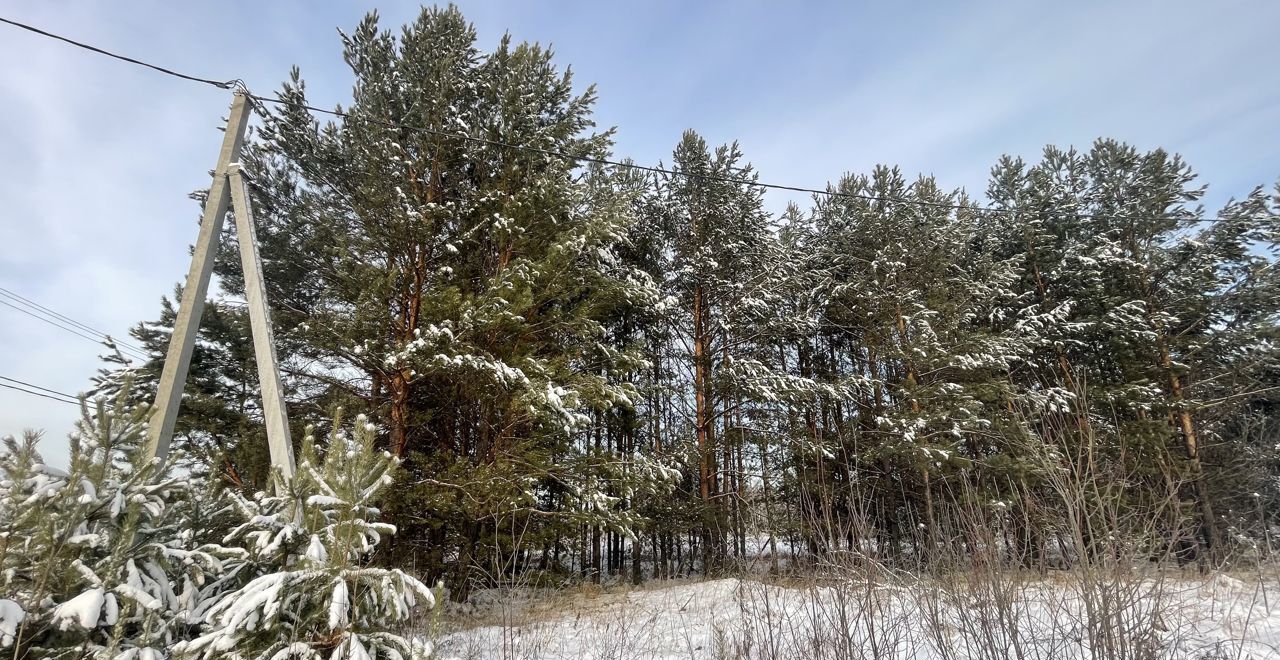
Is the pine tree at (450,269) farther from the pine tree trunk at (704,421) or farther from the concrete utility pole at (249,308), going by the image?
the pine tree trunk at (704,421)

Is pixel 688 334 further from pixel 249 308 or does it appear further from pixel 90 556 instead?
pixel 90 556

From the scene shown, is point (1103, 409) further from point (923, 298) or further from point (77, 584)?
point (77, 584)

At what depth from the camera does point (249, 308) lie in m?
4.49

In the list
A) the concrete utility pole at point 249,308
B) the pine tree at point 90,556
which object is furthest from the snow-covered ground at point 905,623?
the concrete utility pole at point 249,308

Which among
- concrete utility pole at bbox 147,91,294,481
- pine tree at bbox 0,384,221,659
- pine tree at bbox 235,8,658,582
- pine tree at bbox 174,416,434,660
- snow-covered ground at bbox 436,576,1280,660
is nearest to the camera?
pine tree at bbox 0,384,221,659

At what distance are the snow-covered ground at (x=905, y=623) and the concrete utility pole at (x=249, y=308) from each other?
2208 mm

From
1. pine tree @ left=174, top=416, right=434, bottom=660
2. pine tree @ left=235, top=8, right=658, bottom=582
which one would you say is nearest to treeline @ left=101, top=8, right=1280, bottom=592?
pine tree @ left=235, top=8, right=658, bottom=582

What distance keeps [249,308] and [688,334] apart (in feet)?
30.5

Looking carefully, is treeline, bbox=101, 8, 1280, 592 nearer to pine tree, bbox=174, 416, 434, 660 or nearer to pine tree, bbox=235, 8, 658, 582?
pine tree, bbox=235, 8, 658, 582

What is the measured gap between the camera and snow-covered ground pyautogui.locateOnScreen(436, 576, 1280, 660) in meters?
2.69

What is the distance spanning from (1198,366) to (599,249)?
14.5 metres

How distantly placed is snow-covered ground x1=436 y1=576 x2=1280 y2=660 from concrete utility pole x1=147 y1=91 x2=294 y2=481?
221 centimetres

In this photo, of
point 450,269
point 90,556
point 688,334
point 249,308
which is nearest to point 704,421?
point 688,334

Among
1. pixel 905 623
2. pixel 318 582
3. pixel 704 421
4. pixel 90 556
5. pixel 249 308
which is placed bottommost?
pixel 905 623
